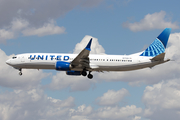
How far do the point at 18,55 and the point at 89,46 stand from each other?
21866mm

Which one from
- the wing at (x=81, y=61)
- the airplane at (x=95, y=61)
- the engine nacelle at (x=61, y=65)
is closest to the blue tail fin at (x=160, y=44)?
the airplane at (x=95, y=61)

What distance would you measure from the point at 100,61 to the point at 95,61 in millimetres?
1192

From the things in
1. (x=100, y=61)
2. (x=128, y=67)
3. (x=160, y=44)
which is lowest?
(x=128, y=67)

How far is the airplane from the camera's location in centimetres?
5847

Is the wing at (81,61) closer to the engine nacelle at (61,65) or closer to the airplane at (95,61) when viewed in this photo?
the airplane at (95,61)

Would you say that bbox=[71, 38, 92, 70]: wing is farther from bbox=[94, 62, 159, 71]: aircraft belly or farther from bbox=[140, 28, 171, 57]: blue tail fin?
bbox=[140, 28, 171, 57]: blue tail fin

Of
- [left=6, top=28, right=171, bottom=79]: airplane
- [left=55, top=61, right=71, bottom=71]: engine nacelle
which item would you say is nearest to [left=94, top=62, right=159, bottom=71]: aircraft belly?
[left=6, top=28, right=171, bottom=79]: airplane

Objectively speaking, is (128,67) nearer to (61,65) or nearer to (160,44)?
(160,44)

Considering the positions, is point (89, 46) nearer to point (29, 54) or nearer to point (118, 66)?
point (118, 66)

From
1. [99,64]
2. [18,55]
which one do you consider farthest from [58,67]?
[18,55]

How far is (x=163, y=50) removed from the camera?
63594 millimetres

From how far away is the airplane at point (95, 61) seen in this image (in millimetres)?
58469

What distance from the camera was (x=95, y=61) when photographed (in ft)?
197

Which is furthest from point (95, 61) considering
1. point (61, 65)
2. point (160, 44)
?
point (160, 44)
